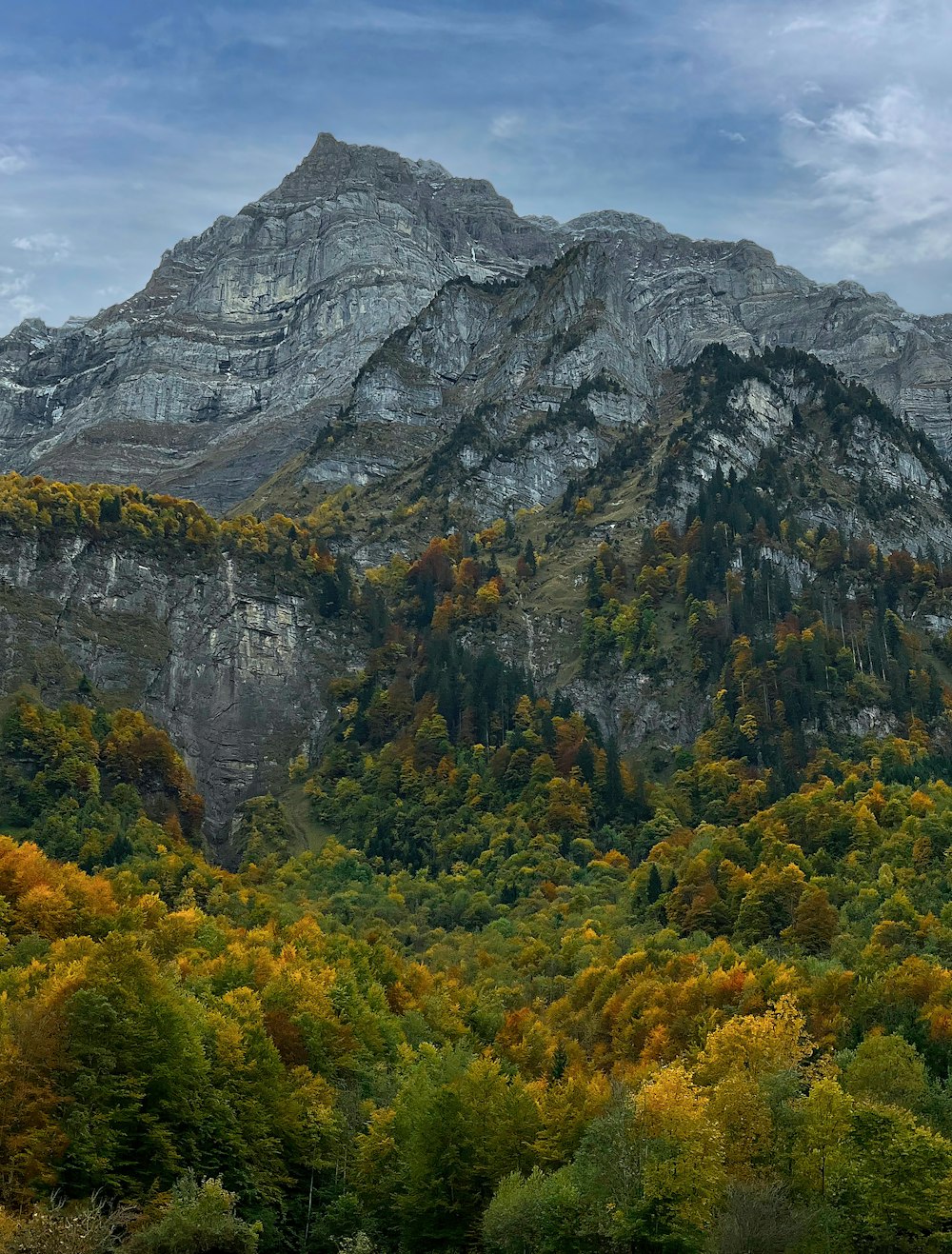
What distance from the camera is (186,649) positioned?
185 m

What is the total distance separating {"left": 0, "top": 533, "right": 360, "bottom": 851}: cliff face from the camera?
170m

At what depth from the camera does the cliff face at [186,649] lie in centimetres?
17038

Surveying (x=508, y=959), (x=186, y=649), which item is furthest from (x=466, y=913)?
(x=186, y=649)

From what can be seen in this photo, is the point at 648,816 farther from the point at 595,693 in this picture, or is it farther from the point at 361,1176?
the point at 361,1176

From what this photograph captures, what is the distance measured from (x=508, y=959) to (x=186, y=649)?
89.8m

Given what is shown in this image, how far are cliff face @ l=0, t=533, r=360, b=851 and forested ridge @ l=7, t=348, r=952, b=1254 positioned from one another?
17.0 ft

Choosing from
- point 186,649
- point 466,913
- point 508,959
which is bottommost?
point 508,959

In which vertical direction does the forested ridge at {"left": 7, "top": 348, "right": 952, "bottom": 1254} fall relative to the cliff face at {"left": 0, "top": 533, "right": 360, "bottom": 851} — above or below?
below

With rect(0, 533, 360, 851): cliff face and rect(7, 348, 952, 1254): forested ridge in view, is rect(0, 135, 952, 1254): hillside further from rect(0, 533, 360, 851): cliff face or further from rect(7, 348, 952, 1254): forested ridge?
rect(0, 533, 360, 851): cliff face

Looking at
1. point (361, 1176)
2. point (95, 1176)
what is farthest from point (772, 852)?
point (95, 1176)

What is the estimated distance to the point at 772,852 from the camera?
112m

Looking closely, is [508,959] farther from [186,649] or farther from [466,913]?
[186,649]

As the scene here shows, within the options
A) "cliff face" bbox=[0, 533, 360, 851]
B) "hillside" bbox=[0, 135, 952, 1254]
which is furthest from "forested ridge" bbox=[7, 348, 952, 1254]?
"cliff face" bbox=[0, 533, 360, 851]

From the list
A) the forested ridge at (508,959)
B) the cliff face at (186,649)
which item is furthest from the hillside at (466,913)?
the cliff face at (186,649)
